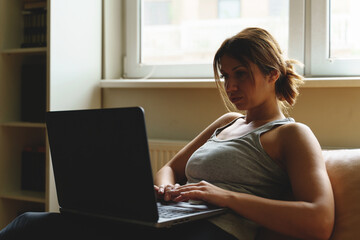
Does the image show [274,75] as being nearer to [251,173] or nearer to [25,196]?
[251,173]

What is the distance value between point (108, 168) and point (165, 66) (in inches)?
53.7

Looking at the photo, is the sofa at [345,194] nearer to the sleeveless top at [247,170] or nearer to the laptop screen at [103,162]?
the sleeveless top at [247,170]

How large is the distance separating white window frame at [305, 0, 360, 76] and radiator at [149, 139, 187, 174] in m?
0.69

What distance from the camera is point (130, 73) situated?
255cm

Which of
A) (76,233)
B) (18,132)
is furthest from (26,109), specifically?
(76,233)

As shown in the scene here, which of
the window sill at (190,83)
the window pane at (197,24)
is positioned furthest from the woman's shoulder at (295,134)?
the window pane at (197,24)

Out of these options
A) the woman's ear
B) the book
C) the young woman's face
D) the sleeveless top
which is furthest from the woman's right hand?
the book

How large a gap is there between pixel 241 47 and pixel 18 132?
143 centimetres

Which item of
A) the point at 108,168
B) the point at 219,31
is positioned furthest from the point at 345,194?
the point at 219,31

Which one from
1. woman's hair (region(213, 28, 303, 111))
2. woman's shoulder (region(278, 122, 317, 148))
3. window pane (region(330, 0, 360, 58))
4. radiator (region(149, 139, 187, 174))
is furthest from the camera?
radiator (region(149, 139, 187, 174))

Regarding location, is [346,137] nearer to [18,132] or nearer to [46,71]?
[46,71]

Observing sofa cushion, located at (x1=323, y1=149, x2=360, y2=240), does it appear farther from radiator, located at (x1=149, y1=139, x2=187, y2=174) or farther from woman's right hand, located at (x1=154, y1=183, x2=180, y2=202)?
radiator, located at (x1=149, y1=139, x2=187, y2=174)

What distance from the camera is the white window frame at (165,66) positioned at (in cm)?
214

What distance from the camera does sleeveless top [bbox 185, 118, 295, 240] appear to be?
54.1 inches
